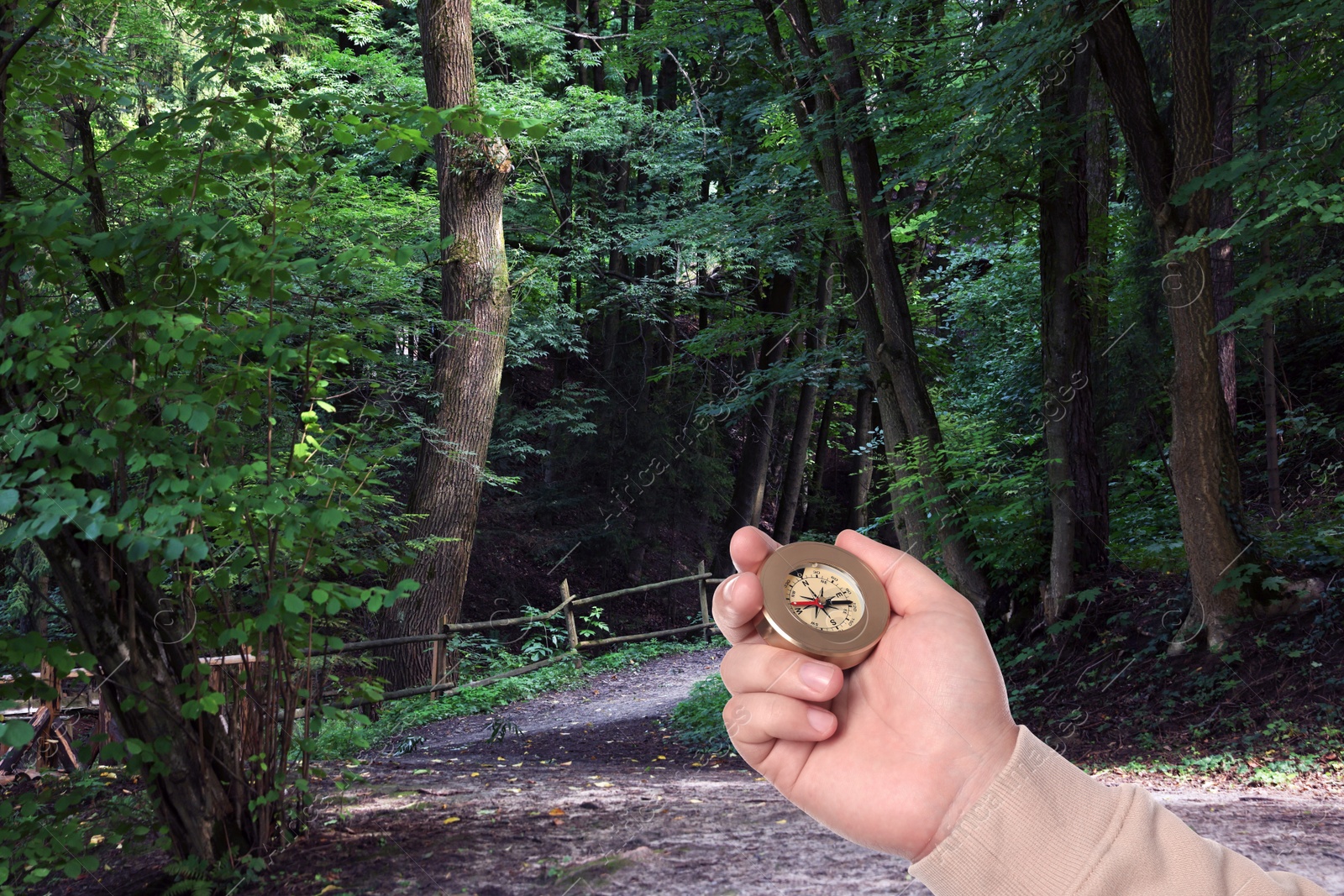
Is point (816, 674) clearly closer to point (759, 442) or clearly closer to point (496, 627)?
point (496, 627)

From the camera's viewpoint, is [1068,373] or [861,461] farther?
[861,461]

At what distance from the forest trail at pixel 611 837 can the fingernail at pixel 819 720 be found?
2.04 meters

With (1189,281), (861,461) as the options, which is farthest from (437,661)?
(861,461)

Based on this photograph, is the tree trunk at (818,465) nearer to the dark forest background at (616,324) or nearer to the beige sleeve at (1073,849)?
the dark forest background at (616,324)

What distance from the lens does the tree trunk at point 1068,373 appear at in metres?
7.48

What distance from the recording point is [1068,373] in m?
7.56

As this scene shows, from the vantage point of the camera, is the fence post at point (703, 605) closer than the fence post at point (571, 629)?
No

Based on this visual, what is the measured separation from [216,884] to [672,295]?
11.3 metres

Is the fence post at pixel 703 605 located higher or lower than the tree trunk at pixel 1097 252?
lower

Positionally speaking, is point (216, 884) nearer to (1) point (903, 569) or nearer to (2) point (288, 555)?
(2) point (288, 555)

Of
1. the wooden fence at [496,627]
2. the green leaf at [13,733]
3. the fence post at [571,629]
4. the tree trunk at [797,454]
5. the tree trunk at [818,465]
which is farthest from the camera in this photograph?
the tree trunk at [818,465]

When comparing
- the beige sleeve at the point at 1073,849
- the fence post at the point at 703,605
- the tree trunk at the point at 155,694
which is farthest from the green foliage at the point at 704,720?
the beige sleeve at the point at 1073,849

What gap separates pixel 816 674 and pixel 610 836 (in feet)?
9.20

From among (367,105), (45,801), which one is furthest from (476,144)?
(45,801)
